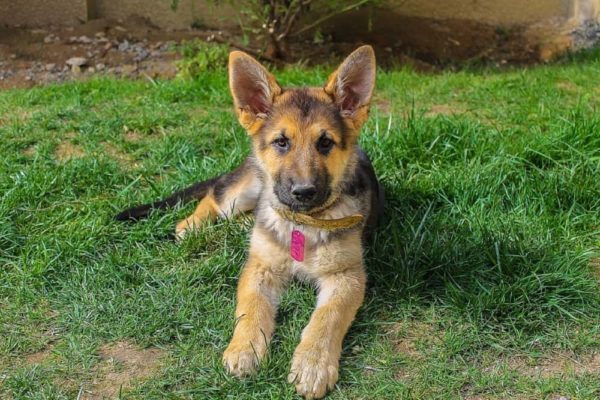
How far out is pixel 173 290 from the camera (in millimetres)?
4379

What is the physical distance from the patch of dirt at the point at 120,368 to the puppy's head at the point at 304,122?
112 cm

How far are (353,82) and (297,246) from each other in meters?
1.00

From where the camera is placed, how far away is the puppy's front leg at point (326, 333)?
357 centimetres

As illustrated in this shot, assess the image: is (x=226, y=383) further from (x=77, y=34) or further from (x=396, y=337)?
(x=77, y=34)

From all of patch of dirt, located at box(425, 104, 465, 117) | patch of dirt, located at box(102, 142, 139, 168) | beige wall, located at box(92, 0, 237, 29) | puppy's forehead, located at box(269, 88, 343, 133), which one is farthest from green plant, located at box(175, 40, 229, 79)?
puppy's forehead, located at box(269, 88, 343, 133)

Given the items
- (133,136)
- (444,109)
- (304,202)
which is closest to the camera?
(304,202)

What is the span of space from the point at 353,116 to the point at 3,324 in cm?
225

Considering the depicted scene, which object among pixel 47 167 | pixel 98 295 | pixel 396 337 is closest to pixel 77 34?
pixel 47 167

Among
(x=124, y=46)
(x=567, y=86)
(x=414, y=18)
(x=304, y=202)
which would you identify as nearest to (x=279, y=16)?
(x=124, y=46)

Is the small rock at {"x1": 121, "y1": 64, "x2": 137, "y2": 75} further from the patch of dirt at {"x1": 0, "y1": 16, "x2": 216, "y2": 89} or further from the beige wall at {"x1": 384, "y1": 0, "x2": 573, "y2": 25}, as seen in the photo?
the beige wall at {"x1": 384, "y1": 0, "x2": 573, "y2": 25}

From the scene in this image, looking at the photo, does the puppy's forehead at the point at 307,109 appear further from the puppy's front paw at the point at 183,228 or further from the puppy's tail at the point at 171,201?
the puppy's tail at the point at 171,201

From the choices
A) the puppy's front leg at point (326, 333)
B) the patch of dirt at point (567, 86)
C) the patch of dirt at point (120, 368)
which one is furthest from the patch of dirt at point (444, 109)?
the patch of dirt at point (120, 368)

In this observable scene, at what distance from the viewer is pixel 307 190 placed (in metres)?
4.06

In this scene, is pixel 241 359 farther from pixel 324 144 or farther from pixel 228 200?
pixel 228 200
